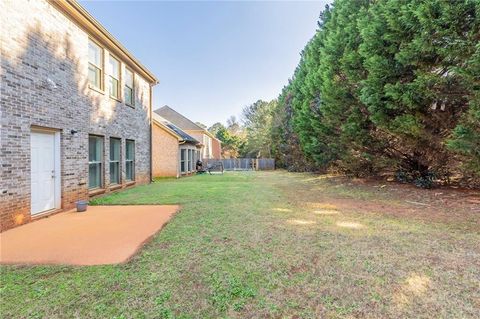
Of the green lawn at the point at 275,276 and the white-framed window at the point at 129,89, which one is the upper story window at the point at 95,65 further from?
the green lawn at the point at 275,276

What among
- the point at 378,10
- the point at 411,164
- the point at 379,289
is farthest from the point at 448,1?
the point at 379,289

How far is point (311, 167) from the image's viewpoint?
839 inches

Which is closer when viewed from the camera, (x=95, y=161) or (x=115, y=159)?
(x=95, y=161)

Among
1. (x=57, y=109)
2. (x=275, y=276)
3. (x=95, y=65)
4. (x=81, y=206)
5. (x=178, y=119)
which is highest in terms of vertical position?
(x=178, y=119)

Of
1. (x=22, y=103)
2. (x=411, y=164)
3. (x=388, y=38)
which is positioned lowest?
(x=411, y=164)

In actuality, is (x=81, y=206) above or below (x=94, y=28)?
below

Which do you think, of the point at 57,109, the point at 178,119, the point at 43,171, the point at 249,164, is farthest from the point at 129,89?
the point at 249,164

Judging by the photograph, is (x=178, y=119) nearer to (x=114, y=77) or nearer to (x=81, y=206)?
(x=114, y=77)

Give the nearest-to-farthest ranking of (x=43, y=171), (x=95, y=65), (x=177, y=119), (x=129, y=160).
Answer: (x=43, y=171), (x=95, y=65), (x=129, y=160), (x=177, y=119)

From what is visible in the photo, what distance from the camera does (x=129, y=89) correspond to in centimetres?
1183

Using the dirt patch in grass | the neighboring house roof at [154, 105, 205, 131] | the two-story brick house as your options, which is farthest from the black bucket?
the neighboring house roof at [154, 105, 205, 131]

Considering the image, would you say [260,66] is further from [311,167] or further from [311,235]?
[311,235]

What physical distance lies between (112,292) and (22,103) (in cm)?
503

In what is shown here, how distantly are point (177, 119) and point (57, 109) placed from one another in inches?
1001
